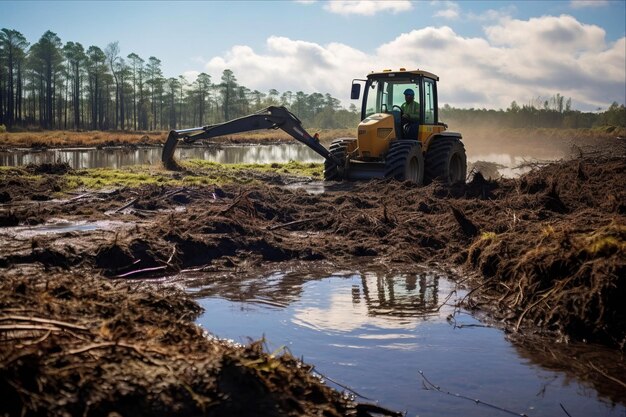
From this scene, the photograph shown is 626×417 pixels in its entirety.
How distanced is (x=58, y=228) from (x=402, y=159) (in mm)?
9234

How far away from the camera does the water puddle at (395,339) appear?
5.62m

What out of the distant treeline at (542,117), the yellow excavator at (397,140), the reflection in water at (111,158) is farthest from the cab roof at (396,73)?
the distant treeline at (542,117)

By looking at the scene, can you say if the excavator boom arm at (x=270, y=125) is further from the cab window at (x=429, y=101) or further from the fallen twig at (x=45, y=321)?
the fallen twig at (x=45, y=321)

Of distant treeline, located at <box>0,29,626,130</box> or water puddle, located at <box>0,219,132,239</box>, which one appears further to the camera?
distant treeline, located at <box>0,29,626,130</box>

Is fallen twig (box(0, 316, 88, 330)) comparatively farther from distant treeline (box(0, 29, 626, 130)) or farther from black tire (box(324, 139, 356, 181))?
distant treeline (box(0, 29, 626, 130))

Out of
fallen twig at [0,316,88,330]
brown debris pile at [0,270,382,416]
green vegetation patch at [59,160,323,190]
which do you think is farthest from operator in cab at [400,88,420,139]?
fallen twig at [0,316,88,330]

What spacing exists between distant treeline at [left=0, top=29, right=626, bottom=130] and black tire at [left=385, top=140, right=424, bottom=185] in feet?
180

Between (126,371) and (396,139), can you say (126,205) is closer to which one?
(396,139)

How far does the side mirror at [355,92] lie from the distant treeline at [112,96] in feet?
182

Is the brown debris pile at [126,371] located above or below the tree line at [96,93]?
below

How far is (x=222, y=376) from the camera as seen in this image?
4.50m

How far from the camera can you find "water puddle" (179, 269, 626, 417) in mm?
5617

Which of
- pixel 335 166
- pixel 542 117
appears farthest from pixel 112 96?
pixel 335 166

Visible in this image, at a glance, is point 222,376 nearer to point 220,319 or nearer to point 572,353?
point 220,319
